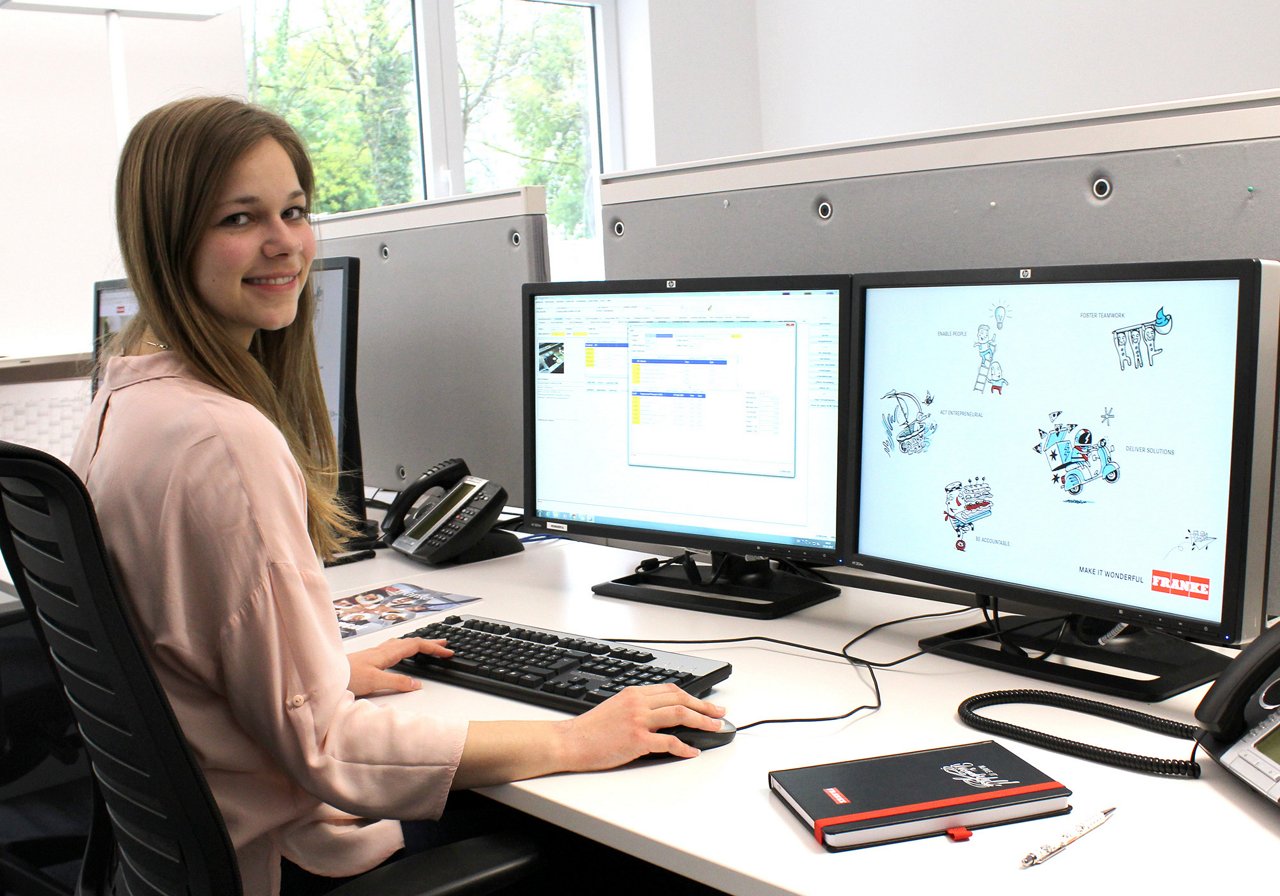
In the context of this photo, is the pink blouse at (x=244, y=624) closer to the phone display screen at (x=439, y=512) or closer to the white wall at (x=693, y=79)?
the phone display screen at (x=439, y=512)

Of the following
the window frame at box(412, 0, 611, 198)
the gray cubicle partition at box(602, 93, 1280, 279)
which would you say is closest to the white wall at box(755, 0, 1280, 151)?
the window frame at box(412, 0, 611, 198)

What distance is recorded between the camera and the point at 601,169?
14.1ft

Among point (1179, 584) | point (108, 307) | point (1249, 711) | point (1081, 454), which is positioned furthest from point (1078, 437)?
point (108, 307)

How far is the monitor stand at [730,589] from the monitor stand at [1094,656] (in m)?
0.22

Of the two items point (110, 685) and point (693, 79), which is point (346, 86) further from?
point (110, 685)

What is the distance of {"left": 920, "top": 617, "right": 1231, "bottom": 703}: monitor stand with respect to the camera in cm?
109

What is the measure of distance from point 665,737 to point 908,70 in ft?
10.4

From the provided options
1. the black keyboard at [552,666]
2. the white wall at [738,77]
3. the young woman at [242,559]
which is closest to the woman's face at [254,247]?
the young woman at [242,559]

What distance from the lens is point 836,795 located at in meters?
0.89

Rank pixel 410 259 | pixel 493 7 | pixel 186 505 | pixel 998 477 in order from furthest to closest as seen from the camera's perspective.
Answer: pixel 493 7, pixel 410 259, pixel 998 477, pixel 186 505

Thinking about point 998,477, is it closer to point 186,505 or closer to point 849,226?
point 849,226

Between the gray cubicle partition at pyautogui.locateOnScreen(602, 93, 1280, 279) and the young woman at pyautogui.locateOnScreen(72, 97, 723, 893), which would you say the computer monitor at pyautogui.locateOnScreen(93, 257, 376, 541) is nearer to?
the gray cubicle partition at pyautogui.locateOnScreen(602, 93, 1280, 279)

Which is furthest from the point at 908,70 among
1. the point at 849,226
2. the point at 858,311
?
the point at 858,311

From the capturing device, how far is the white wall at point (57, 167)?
2623mm
